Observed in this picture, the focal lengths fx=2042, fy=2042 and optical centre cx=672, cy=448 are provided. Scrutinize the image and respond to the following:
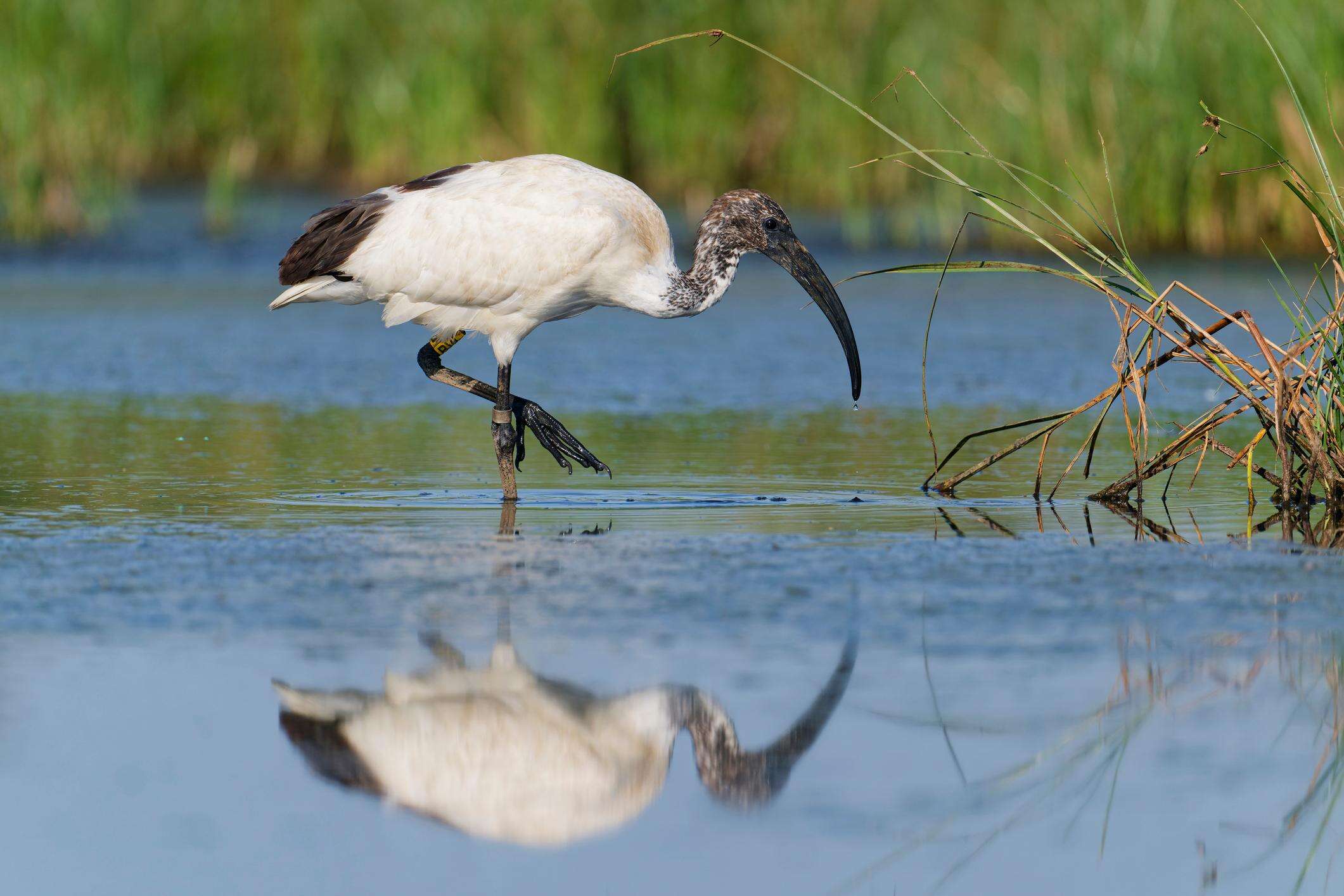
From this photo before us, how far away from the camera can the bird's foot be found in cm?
709

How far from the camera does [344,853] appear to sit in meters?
3.25

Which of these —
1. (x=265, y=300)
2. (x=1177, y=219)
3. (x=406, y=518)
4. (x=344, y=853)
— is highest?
(x=1177, y=219)

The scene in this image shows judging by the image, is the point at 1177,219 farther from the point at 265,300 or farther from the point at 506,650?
the point at 506,650

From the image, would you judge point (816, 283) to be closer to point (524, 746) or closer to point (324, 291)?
point (324, 291)

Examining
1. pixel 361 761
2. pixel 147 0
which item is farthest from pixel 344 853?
pixel 147 0

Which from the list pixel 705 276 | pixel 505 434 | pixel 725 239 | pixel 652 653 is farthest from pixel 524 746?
pixel 725 239

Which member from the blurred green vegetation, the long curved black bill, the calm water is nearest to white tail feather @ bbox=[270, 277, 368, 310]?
the calm water

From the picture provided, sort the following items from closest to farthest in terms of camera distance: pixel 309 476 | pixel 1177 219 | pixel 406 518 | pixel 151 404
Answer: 1. pixel 406 518
2. pixel 309 476
3. pixel 151 404
4. pixel 1177 219

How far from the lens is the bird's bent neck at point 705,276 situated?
24.1 ft

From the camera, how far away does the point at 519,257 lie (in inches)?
280

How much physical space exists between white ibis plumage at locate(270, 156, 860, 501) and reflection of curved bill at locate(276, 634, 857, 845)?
2.83 meters

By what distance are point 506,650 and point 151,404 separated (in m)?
5.09

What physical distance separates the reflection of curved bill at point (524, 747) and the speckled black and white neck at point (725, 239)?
3.35 meters

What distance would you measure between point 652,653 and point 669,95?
12418mm
